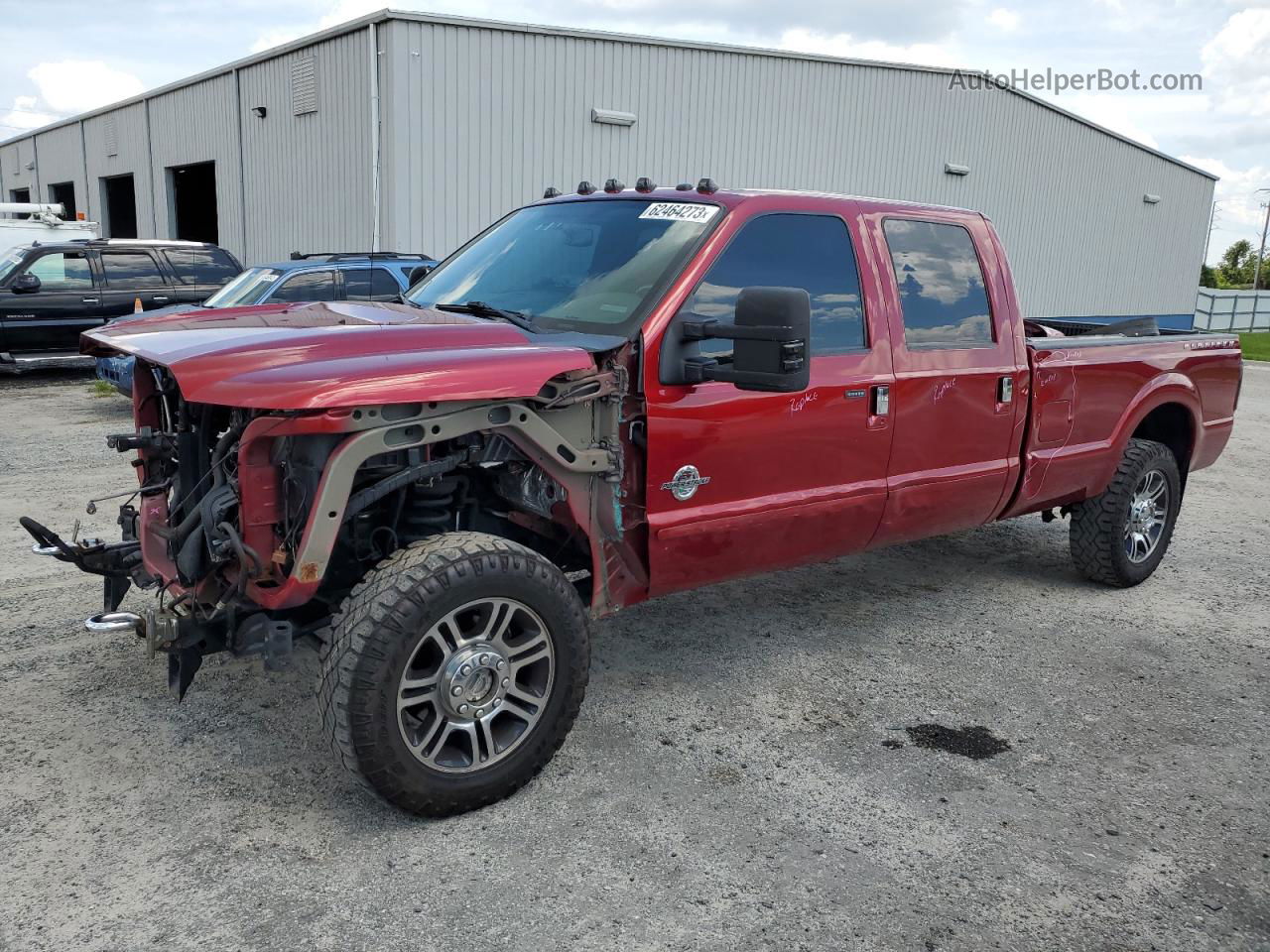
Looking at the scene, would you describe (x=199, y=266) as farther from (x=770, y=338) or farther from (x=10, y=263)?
(x=770, y=338)

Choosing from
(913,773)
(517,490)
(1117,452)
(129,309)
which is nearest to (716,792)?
(913,773)

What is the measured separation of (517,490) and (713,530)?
753 millimetres

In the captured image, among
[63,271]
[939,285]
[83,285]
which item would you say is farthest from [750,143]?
[939,285]

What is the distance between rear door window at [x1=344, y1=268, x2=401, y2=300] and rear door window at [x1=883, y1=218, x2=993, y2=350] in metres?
7.00

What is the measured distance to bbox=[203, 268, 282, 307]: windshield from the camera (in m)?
10.3

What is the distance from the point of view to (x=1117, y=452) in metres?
5.68

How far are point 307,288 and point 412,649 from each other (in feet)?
26.2

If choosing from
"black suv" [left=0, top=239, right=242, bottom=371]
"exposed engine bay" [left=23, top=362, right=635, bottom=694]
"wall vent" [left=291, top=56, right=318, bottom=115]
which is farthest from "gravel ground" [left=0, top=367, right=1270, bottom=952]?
"wall vent" [left=291, top=56, right=318, bottom=115]

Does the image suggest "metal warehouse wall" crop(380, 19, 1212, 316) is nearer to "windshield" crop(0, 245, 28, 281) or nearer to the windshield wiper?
"windshield" crop(0, 245, 28, 281)

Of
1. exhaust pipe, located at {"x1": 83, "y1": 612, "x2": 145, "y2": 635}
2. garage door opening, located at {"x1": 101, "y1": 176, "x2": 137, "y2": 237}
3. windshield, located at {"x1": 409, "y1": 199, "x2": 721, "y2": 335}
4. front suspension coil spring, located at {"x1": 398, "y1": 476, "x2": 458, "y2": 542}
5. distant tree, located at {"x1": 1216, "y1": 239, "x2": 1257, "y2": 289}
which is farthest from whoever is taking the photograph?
distant tree, located at {"x1": 1216, "y1": 239, "x2": 1257, "y2": 289}

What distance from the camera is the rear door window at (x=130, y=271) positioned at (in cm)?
1355

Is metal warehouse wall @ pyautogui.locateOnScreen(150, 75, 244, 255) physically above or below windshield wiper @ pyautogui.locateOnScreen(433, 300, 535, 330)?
above

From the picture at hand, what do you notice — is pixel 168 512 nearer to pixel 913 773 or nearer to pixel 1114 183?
pixel 913 773

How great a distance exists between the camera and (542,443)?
3441 millimetres
